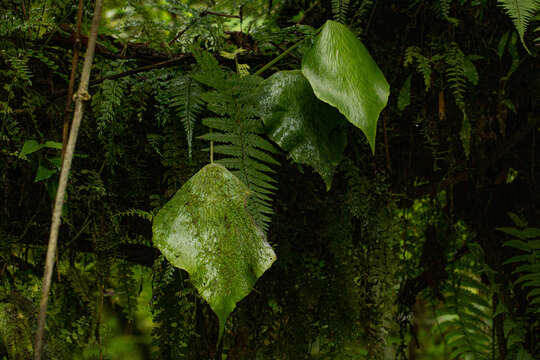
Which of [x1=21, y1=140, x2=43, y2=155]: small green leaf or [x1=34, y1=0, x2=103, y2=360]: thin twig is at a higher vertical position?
[x1=21, y1=140, x2=43, y2=155]: small green leaf

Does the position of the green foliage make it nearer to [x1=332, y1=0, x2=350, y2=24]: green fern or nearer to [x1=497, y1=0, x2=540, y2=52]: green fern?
[x1=332, y1=0, x2=350, y2=24]: green fern

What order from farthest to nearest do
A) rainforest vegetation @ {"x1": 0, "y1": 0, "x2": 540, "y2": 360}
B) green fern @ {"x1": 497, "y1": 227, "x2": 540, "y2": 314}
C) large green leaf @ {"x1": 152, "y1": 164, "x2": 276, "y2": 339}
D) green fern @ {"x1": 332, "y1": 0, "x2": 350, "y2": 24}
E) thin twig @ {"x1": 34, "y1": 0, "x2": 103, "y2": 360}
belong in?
green fern @ {"x1": 497, "y1": 227, "x2": 540, "y2": 314}
green fern @ {"x1": 332, "y1": 0, "x2": 350, "y2": 24}
rainforest vegetation @ {"x1": 0, "y1": 0, "x2": 540, "y2": 360}
large green leaf @ {"x1": 152, "y1": 164, "x2": 276, "y2": 339}
thin twig @ {"x1": 34, "y1": 0, "x2": 103, "y2": 360}

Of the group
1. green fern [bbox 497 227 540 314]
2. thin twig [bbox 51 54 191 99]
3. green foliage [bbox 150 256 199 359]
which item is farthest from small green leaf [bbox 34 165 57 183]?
green fern [bbox 497 227 540 314]

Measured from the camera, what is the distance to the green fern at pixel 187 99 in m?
0.77

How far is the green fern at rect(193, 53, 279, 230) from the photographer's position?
72 centimetres

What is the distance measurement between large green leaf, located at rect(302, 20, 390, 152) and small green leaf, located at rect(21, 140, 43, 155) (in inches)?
20.7

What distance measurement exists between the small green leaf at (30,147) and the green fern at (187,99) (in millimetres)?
266

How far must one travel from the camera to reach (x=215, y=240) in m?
→ 0.57

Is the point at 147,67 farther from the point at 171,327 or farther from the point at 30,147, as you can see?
the point at 171,327

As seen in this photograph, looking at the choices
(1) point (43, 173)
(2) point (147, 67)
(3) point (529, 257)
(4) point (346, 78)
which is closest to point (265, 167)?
(4) point (346, 78)

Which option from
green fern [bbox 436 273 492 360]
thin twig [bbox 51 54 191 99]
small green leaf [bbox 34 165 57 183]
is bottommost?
green fern [bbox 436 273 492 360]

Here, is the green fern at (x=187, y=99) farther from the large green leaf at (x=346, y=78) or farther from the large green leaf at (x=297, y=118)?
the large green leaf at (x=346, y=78)

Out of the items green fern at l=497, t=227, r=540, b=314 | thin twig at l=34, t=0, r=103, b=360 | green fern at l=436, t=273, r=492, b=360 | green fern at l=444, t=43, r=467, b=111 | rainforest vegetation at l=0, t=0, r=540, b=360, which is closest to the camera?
thin twig at l=34, t=0, r=103, b=360

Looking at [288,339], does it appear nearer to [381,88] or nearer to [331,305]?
[331,305]
